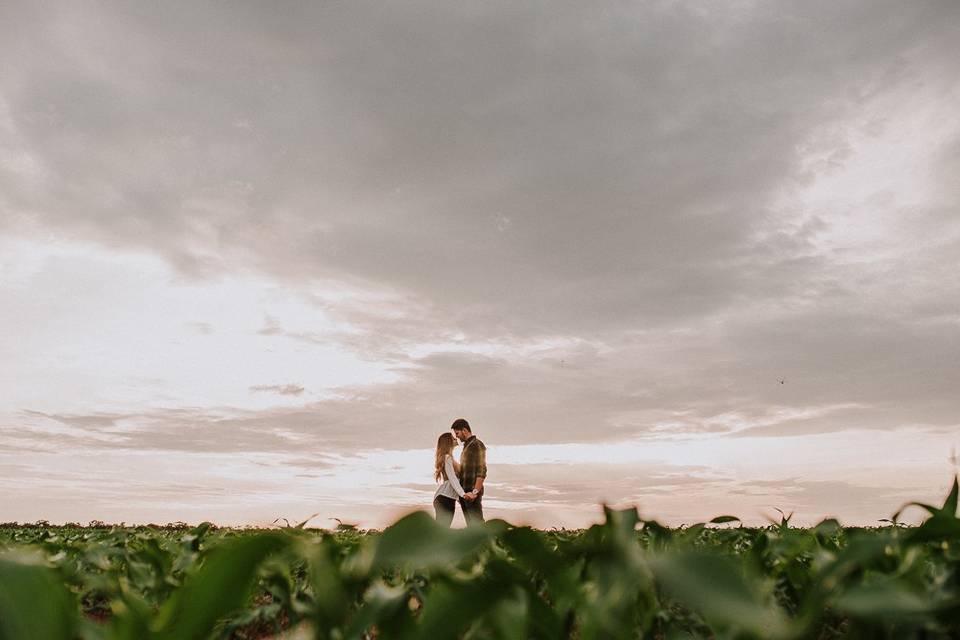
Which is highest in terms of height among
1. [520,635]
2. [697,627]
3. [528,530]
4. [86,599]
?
[528,530]

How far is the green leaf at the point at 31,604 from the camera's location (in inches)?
43.5

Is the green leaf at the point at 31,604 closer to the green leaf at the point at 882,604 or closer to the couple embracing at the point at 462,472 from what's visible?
the green leaf at the point at 882,604

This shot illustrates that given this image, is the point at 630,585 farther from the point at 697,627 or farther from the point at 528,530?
the point at 697,627

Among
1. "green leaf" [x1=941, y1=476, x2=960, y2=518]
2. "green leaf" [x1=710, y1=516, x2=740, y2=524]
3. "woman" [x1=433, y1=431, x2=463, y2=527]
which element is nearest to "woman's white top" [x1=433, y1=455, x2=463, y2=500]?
"woman" [x1=433, y1=431, x2=463, y2=527]

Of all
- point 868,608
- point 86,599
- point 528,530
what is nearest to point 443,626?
point 528,530

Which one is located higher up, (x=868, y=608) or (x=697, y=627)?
(x=868, y=608)

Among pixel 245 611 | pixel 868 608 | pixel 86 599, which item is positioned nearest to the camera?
pixel 868 608

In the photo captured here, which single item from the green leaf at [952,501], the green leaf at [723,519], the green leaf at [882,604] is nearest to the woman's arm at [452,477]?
the green leaf at [723,519]

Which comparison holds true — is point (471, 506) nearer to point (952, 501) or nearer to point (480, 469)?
point (480, 469)

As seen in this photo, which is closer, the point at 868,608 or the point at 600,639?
the point at 868,608

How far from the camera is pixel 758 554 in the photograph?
2.11m

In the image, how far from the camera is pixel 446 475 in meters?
14.8

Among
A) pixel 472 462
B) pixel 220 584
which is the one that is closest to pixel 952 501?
pixel 220 584

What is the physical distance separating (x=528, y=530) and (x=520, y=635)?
0.19 m
